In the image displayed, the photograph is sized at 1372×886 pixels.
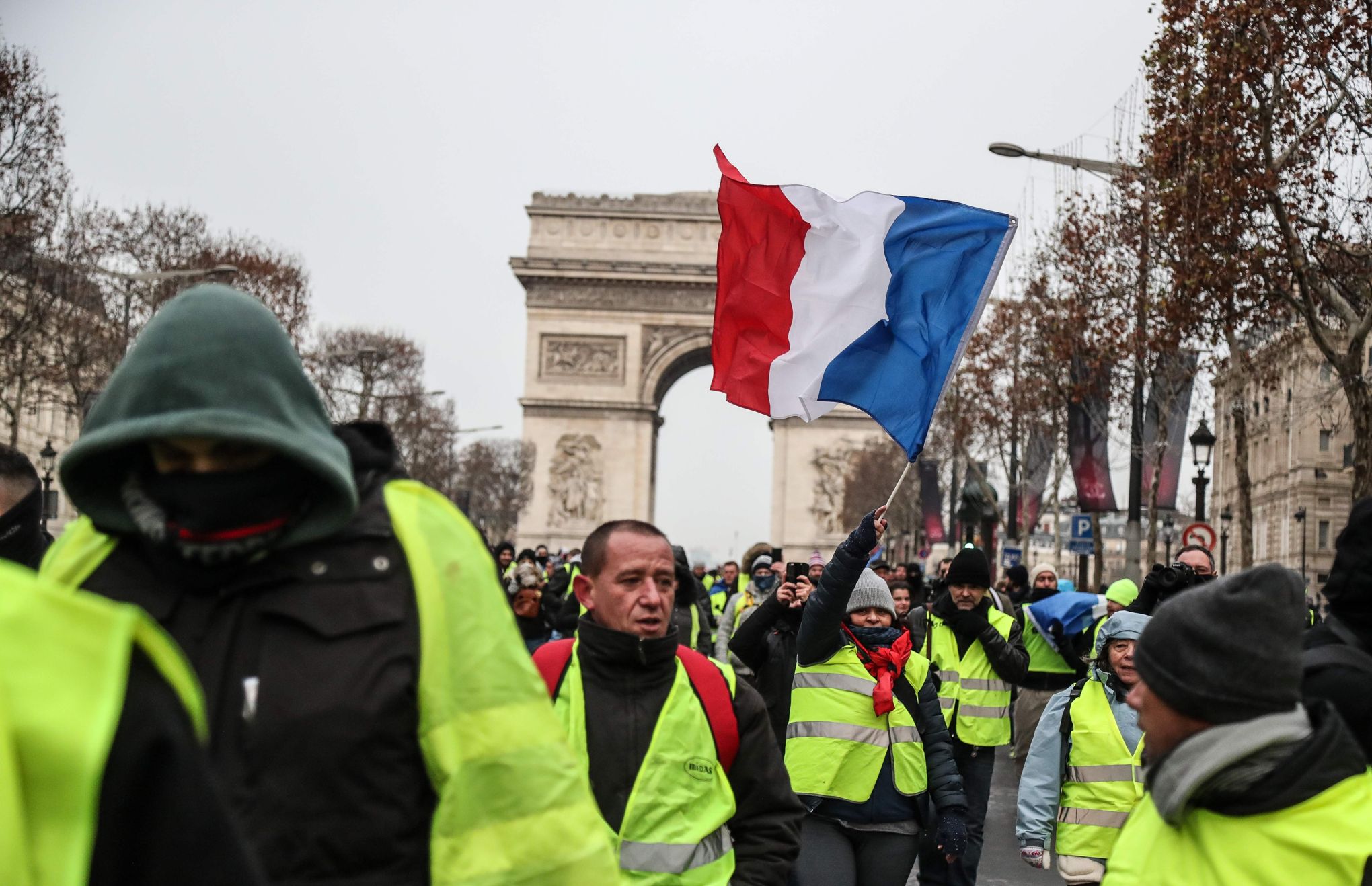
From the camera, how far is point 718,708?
3.98 meters

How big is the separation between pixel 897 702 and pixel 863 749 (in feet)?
0.83

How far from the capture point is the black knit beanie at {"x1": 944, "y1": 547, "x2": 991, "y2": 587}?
8.40m

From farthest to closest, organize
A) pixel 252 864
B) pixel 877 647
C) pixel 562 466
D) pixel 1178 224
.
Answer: pixel 562 466, pixel 1178 224, pixel 877 647, pixel 252 864

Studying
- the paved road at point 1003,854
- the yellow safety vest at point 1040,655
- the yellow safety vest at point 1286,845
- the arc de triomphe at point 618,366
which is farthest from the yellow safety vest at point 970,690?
the arc de triomphe at point 618,366

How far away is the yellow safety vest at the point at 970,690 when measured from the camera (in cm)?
834

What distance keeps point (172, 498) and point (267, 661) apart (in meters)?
0.26

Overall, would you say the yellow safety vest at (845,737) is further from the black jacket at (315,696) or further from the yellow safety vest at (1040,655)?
the yellow safety vest at (1040,655)

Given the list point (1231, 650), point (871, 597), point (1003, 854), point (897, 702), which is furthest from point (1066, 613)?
point (1231, 650)

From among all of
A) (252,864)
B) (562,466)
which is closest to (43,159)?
(252,864)

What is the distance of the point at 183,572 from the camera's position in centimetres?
225

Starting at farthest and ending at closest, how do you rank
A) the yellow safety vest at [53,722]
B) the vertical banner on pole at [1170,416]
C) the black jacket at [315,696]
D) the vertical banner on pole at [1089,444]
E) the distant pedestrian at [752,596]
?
the vertical banner on pole at [1089,444]
the vertical banner on pole at [1170,416]
the distant pedestrian at [752,596]
the black jacket at [315,696]
the yellow safety vest at [53,722]

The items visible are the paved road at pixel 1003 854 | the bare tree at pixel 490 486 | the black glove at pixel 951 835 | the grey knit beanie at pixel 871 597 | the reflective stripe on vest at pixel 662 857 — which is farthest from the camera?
the bare tree at pixel 490 486

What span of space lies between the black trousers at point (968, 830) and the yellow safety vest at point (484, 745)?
15.1 ft

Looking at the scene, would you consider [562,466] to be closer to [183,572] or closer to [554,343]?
[554,343]
